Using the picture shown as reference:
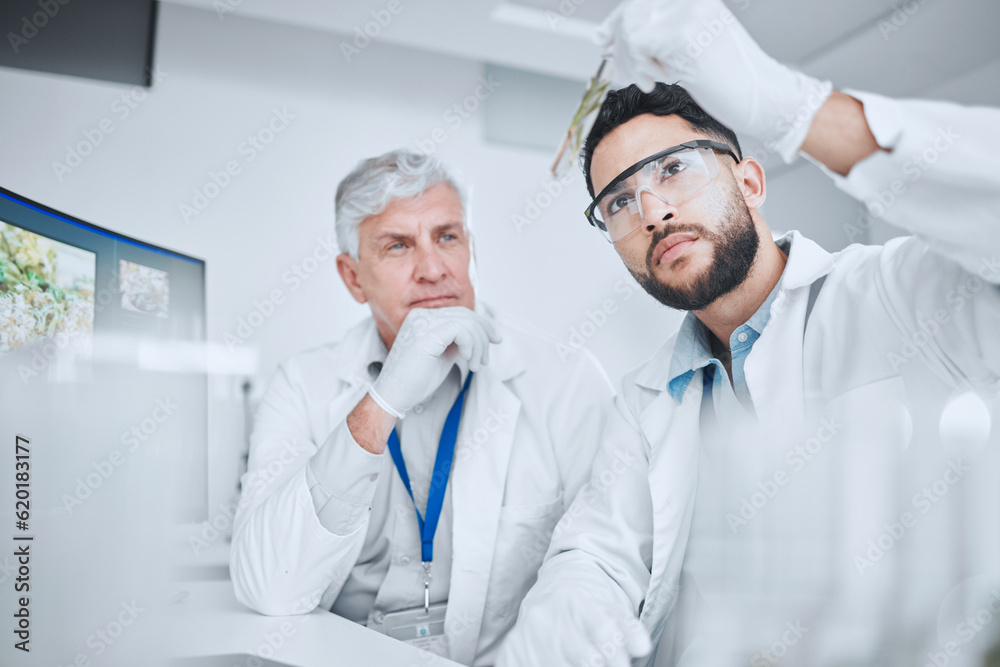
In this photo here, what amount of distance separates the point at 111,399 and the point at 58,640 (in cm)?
52

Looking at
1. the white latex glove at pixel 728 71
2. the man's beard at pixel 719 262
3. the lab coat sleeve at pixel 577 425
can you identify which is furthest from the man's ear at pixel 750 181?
the lab coat sleeve at pixel 577 425

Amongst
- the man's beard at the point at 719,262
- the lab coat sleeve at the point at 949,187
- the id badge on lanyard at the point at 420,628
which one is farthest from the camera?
the id badge on lanyard at the point at 420,628

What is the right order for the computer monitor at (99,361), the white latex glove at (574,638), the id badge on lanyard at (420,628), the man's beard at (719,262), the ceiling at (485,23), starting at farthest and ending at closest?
the ceiling at (485,23), the id badge on lanyard at (420,628), the computer monitor at (99,361), the man's beard at (719,262), the white latex glove at (574,638)

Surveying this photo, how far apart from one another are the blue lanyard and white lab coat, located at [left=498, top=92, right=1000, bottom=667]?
1.12ft

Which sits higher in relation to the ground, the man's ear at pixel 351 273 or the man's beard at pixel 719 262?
the man's ear at pixel 351 273

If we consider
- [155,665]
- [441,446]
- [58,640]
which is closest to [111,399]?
[58,640]

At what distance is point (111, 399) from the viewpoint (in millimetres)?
1510

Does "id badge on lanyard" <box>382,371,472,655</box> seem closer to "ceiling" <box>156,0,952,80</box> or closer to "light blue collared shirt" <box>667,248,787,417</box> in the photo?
"light blue collared shirt" <box>667,248,787,417</box>

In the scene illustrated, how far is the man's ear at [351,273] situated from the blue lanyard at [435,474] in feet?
1.49

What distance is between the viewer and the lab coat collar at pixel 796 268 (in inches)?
43.9

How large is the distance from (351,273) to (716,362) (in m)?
1.06

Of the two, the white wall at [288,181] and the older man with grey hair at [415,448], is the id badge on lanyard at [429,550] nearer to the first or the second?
the older man with grey hair at [415,448]

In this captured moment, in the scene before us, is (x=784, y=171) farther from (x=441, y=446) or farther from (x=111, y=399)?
(x=111, y=399)

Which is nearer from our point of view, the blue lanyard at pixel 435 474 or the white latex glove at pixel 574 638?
the white latex glove at pixel 574 638
